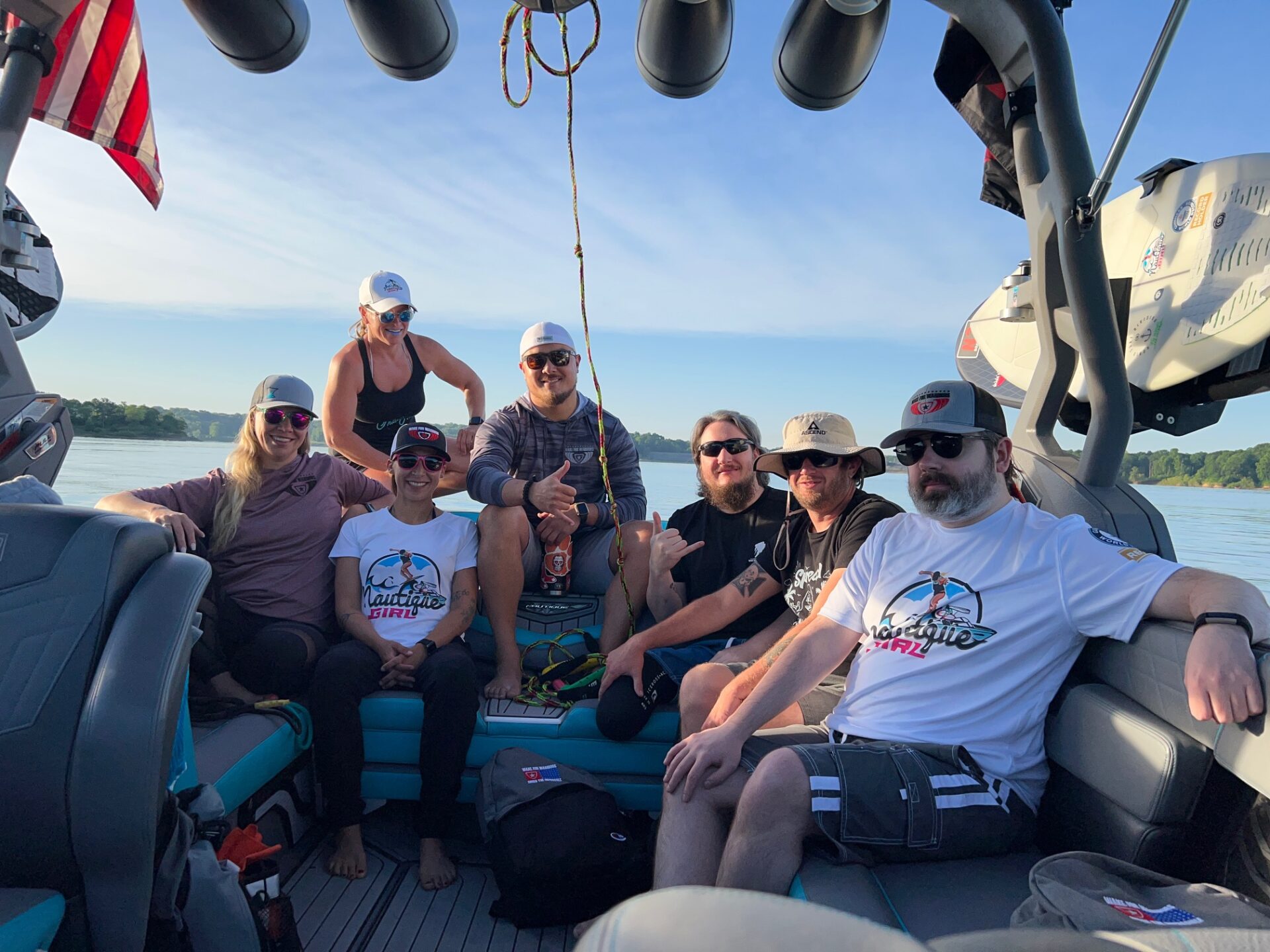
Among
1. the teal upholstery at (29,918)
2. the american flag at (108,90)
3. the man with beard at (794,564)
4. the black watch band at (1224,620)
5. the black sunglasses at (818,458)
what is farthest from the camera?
the american flag at (108,90)

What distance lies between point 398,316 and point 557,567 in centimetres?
146

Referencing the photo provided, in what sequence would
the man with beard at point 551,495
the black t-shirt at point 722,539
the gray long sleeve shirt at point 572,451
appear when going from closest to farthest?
the black t-shirt at point 722,539 < the man with beard at point 551,495 < the gray long sleeve shirt at point 572,451

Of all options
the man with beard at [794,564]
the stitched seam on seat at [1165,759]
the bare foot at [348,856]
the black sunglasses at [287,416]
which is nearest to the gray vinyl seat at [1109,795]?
the stitched seam on seat at [1165,759]

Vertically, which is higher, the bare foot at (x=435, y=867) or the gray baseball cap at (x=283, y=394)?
the gray baseball cap at (x=283, y=394)

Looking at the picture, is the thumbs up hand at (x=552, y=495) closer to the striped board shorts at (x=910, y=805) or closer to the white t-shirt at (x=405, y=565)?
the white t-shirt at (x=405, y=565)

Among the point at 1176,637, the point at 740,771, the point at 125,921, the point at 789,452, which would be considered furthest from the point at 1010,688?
the point at 125,921

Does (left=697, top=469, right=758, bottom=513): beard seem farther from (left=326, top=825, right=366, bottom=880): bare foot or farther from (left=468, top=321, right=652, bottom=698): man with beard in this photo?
(left=326, top=825, right=366, bottom=880): bare foot

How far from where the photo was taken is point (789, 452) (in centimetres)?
228

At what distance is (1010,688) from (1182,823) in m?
0.35

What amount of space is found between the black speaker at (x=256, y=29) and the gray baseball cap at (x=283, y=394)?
935mm

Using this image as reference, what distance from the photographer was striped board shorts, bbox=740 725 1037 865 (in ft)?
4.71

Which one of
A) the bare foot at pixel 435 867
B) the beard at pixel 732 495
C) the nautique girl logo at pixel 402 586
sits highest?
the beard at pixel 732 495

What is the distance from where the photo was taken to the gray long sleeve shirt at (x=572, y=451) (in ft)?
9.82

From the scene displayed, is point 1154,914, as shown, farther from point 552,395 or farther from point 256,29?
point 256,29
